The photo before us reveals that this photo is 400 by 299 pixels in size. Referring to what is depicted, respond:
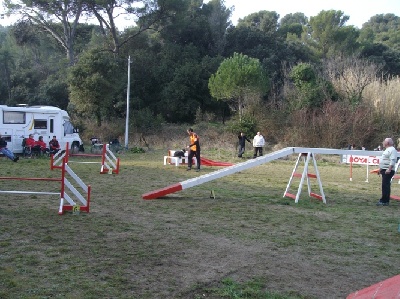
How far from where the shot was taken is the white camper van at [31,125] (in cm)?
2280

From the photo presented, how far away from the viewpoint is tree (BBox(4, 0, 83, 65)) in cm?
3984

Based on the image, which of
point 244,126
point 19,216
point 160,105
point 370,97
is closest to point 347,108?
point 370,97

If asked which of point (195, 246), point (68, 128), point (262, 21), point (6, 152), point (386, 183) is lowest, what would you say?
point (195, 246)

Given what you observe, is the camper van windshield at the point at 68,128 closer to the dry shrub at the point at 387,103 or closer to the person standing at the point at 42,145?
the person standing at the point at 42,145

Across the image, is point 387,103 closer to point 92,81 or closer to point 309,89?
point 309,89

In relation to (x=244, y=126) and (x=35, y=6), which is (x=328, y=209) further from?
(x=35, y=6)

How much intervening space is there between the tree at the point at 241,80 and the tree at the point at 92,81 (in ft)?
25.4

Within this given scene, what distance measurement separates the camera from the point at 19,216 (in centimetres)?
841

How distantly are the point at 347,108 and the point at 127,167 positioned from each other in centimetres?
1786

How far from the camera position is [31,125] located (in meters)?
23.5

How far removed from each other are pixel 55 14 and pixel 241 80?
1853cm

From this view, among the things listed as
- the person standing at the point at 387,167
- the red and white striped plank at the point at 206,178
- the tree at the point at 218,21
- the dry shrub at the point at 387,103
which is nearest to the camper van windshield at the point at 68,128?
the red and white striped plank at the point at 206,178

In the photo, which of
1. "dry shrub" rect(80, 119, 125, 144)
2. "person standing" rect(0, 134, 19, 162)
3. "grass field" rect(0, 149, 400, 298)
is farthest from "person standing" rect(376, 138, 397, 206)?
"dry shrub" rect(80, 119, 125, 144)

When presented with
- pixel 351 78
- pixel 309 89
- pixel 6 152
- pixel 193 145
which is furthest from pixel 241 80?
pixel 6 152
